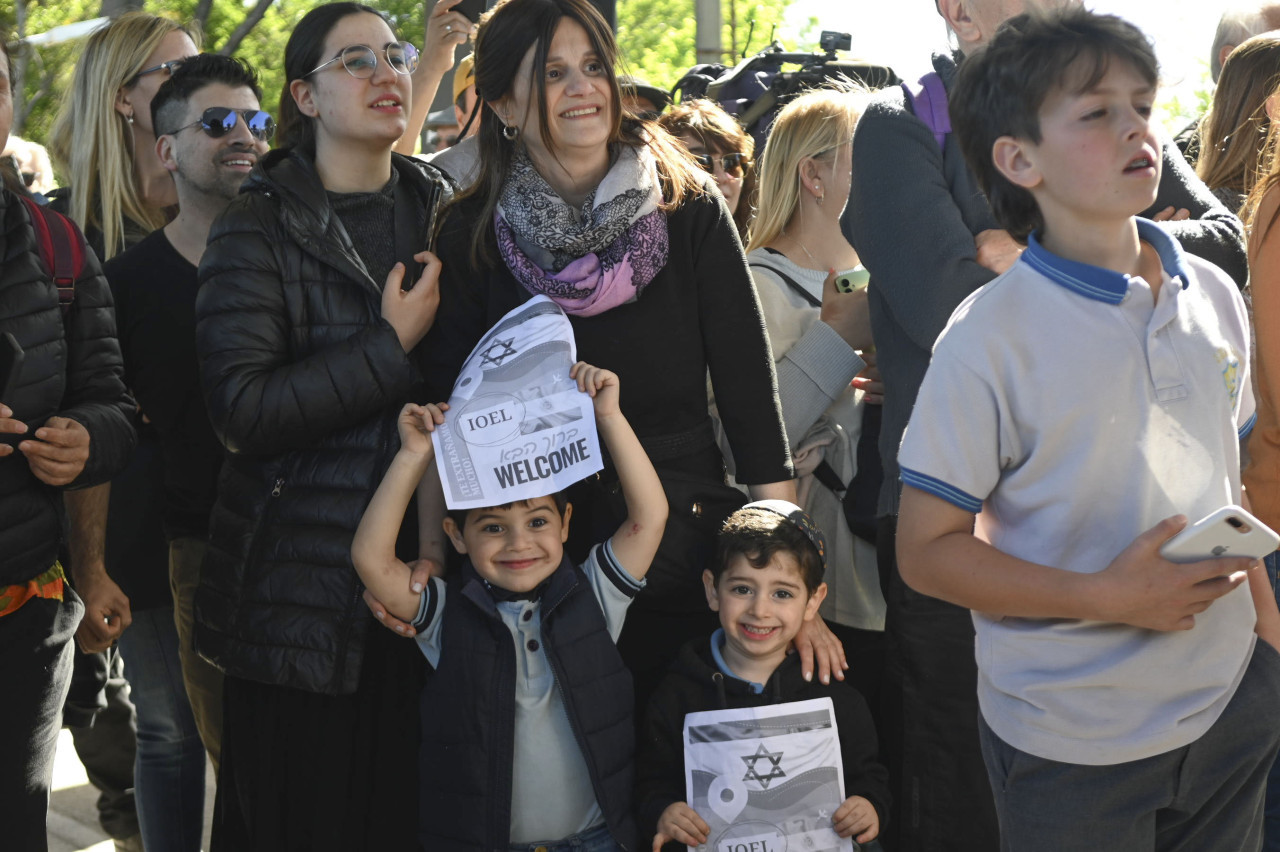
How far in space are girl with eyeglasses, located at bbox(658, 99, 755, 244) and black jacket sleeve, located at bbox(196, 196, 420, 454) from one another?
5.88ft

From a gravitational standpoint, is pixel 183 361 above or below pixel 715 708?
above

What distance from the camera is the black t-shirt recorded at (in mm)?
3684

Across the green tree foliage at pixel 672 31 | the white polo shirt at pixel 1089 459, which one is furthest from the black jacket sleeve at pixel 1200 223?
the green tree foliage at pixel 672 31

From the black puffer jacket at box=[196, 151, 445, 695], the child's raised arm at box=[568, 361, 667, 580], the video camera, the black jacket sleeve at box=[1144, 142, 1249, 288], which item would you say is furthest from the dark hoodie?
the video camera

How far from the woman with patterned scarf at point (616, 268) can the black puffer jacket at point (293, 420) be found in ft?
0.70

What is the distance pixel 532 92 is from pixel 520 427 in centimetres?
79

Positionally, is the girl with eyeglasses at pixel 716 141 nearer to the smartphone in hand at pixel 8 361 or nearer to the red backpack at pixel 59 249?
the red backpack at pixel 59 249

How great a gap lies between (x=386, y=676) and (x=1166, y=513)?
1.91 meters

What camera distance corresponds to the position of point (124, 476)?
3.91m

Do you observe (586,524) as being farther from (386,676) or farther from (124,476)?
(124,476)

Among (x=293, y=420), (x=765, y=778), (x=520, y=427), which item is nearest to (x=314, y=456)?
(x=293, y=420)

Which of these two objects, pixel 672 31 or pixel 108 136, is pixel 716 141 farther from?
pixel 672 31

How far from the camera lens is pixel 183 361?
3688mm

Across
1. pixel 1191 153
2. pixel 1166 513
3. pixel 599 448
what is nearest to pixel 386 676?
pixel 599 448
